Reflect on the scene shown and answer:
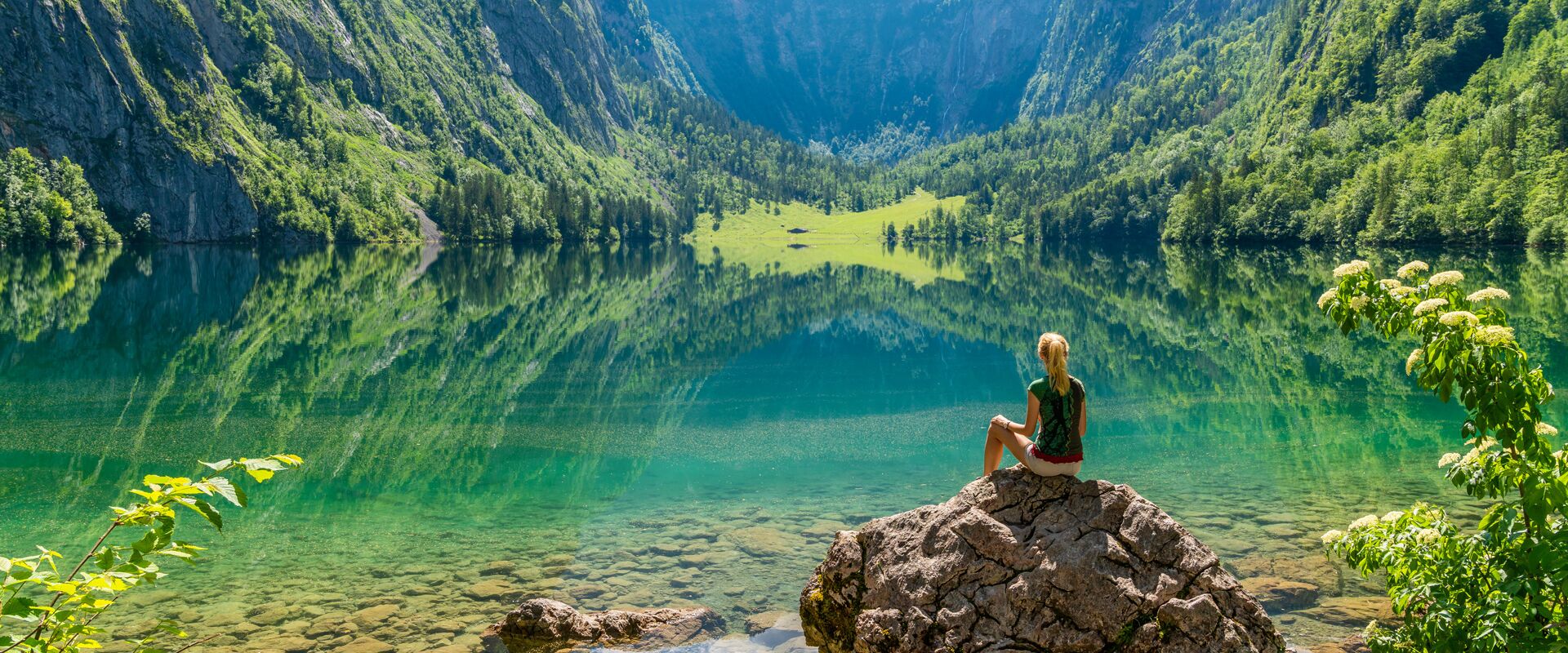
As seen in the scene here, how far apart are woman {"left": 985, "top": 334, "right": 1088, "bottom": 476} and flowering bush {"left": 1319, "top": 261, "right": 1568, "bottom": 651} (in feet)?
10.4

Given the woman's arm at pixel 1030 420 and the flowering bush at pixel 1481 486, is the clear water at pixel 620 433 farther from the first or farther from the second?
the flowering bush at pixel 1481 486

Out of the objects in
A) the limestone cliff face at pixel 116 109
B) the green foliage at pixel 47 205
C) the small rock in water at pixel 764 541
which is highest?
the limestone cliff face at pixel 116 109

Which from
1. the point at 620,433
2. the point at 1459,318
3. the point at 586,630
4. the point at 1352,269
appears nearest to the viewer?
the point at 1459,318

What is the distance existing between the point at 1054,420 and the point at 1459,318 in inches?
185

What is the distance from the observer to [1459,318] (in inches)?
314

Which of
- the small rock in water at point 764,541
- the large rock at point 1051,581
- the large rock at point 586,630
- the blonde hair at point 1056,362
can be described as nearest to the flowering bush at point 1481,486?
the large rock at point 1051,581

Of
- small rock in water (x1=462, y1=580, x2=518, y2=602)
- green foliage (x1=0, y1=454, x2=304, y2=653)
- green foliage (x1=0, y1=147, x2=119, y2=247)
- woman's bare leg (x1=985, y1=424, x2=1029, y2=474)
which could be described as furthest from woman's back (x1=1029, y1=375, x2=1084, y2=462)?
green foliage (x1=0, y1=147, x2=119, y2=247)

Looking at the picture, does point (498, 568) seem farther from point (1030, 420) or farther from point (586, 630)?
point (1030, 420)

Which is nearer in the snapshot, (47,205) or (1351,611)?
(1351,611)

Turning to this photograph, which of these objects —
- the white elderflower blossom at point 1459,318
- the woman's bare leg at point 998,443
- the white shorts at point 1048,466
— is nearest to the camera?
the white elderflower blossom at point 1459,318

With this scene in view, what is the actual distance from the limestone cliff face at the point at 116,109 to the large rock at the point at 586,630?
174 meters

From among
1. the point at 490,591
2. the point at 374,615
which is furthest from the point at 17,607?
the point at 490,591

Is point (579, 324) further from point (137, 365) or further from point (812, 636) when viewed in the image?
point (812, 636)

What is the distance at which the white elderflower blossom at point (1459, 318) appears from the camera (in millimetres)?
7945
